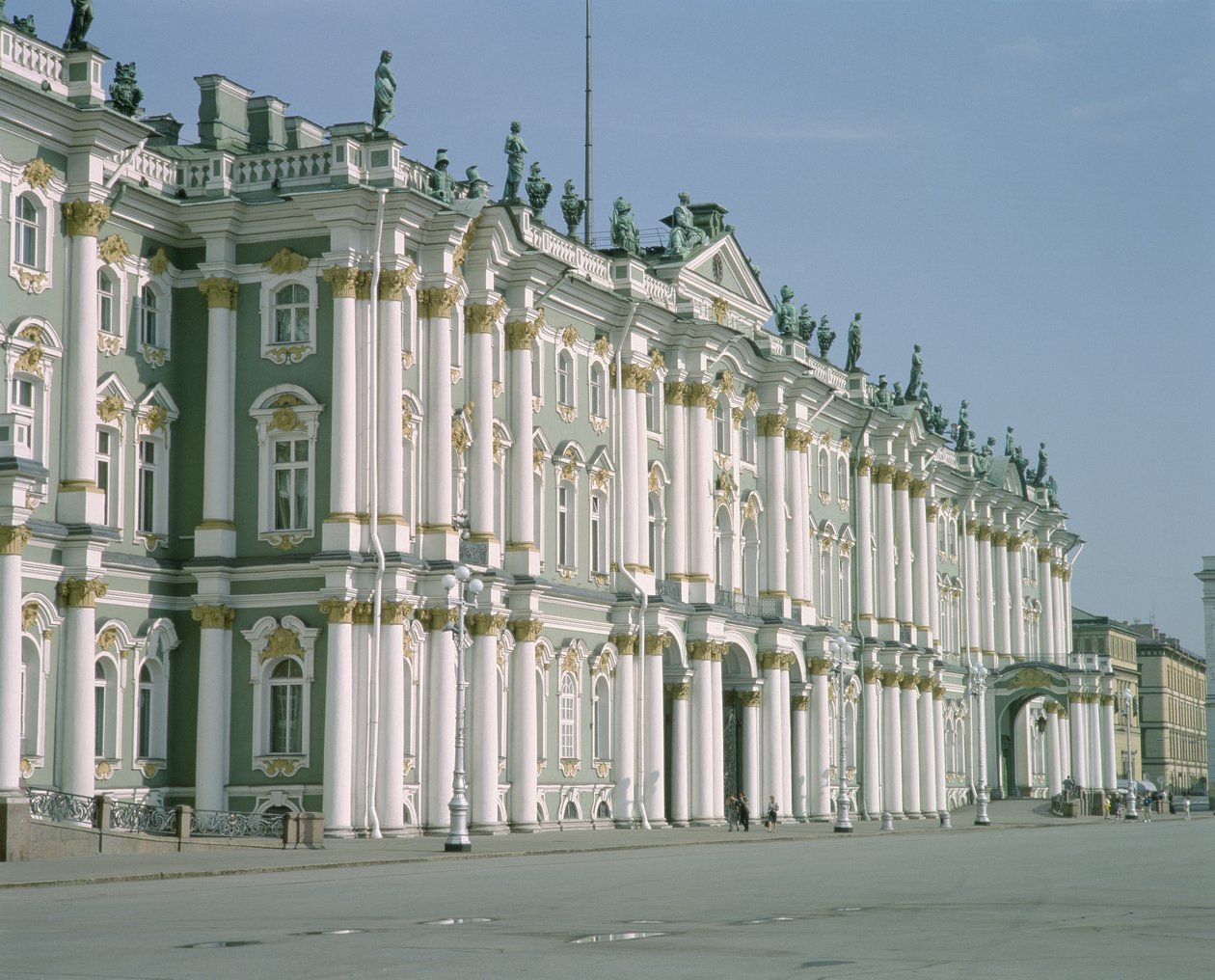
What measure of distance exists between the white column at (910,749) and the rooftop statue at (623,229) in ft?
94.9

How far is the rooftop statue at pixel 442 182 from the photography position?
171ft

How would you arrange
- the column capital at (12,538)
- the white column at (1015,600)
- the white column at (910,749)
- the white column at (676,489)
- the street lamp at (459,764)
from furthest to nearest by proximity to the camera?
the white column at (1015,600), the white column at (910,749), the white column at (676,489), the street lamp at (459,764), the column capital at (12,538)

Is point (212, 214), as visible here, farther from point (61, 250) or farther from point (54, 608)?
point (54, 608)

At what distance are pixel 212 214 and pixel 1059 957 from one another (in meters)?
37.0

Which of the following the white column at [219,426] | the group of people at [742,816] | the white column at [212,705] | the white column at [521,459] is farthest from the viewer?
the group of people at [742,816]

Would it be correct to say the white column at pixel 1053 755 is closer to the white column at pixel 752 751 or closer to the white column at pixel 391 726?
Answer: the white column at pixel 752 751

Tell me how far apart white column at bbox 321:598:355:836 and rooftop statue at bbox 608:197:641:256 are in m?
20.9

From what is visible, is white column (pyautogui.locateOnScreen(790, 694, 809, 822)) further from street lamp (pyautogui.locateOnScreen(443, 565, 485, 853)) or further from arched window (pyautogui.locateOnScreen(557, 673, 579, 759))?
street lamp (pyautogui.locateOnScreen(443, 565, 485, 853))

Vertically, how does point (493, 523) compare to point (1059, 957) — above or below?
above

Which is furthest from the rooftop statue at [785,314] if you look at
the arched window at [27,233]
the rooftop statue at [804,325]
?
the arched window at [27,233]

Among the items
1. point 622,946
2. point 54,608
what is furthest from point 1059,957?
point 54,608

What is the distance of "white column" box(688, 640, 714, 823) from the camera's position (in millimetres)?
65188

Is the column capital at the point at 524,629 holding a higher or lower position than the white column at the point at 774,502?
lower

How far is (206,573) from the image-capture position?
161 ft
